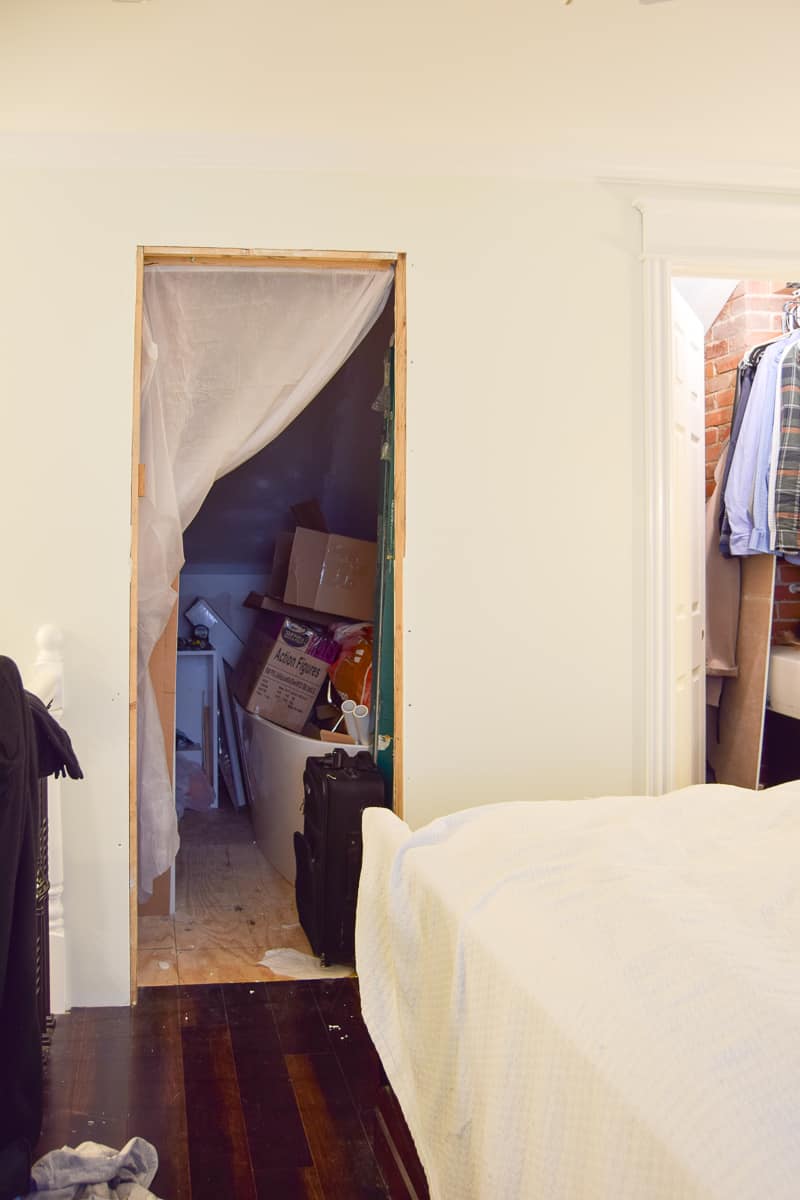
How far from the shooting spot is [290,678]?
435cm

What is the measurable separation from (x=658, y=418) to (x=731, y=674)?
132 cm

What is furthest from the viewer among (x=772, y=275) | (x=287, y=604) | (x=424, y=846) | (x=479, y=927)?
(x=287, y=604)

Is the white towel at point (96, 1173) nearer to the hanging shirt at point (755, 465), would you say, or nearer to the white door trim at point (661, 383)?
the white door trim at point (661, 383)

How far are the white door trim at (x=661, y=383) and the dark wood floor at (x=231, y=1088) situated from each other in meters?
1.20

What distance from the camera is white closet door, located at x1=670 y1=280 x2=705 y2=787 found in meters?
3.27

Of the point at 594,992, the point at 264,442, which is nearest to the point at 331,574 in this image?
the point at 264,442

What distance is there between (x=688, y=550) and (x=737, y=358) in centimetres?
98


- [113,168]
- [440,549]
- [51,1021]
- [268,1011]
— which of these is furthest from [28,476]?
[268,1011]

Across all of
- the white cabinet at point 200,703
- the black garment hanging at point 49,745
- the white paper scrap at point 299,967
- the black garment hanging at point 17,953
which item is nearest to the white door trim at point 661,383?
the white paper scrap at point 299,967

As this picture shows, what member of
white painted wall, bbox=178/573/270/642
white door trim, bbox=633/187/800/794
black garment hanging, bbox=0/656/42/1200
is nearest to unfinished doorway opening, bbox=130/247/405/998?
white door trim, bbox=633/187/800/794

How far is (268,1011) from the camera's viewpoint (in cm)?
278

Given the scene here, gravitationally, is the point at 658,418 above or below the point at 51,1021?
above

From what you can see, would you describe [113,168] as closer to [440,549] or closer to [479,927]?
[440,549]

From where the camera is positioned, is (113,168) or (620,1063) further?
(113,168)
